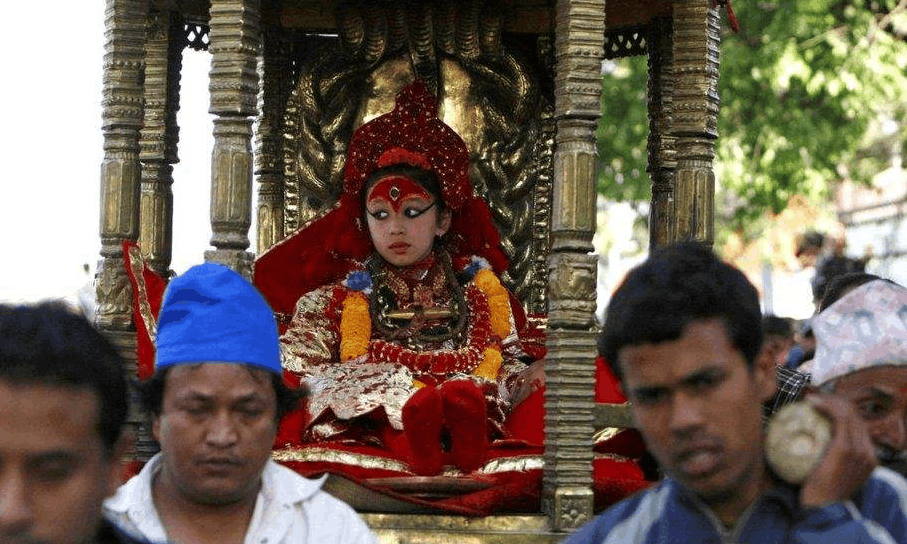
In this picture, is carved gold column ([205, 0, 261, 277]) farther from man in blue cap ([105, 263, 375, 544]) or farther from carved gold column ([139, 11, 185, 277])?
man in blue cap ([105, 263, 375, 544])

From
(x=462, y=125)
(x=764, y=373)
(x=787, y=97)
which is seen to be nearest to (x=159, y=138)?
(x=462, y=125)

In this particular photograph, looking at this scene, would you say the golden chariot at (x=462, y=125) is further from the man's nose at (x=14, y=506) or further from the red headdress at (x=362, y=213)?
the man's nose at (x=14, y=506)

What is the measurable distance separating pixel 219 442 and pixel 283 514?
0.25m

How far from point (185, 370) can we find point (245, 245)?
7.02 ft

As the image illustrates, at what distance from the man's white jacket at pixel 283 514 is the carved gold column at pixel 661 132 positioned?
151 inches

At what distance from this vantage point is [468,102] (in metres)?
8.21

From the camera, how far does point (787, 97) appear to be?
15.3 metres

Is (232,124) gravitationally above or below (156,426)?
above

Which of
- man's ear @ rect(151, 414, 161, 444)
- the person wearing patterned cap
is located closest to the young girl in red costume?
man's ear @ rect(151, 414, 161, 444)

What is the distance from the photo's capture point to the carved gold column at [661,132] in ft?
25.8

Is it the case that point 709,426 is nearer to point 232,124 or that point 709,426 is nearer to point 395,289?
point 232,124

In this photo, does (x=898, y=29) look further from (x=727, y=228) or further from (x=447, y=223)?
(x=447, y=223)

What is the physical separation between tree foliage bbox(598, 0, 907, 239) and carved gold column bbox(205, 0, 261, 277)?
340 inches

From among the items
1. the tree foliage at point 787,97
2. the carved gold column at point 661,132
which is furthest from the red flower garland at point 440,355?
the tree foliage at point 787,97
